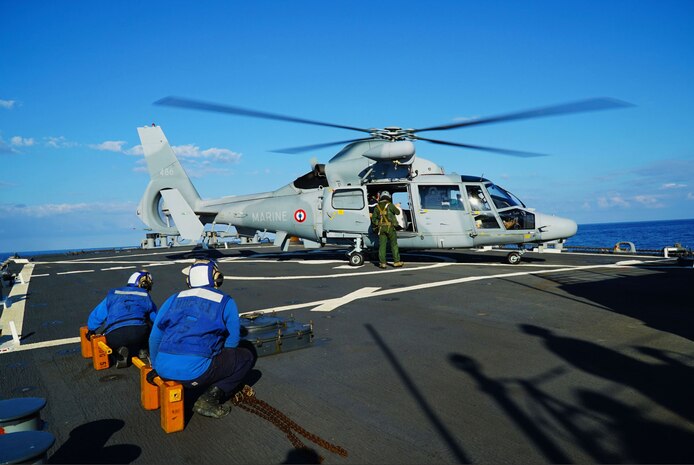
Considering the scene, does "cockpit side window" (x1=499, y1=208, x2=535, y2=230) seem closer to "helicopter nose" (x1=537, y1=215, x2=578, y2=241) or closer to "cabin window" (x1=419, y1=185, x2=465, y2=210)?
"helicopter nose" (x1=537, y1=215, x2=578, y2=241)

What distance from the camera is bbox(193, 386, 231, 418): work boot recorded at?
4094 millimetres

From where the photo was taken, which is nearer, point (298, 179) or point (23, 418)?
point (23, 418)

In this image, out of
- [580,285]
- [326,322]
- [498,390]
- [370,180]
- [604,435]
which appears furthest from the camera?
[370,180]

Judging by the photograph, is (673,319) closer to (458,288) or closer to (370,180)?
(458,288)

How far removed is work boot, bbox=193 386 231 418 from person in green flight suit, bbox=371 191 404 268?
37.4 ft

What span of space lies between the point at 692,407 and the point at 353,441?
120 inches

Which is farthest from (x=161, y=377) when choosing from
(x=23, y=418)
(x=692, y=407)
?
(x=692, y=407)

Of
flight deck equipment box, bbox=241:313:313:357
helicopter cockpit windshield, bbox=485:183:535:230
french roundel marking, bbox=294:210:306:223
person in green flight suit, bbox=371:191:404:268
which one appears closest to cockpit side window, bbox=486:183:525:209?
helicopter cockpit windshield, bbox=485:183:535:230

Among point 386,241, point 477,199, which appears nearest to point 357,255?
point 386,241

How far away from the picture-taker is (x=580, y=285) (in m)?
10.6

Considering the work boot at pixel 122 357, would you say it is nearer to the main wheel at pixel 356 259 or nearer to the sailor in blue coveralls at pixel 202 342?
the sailor in blue coveralls at pixel 202 342

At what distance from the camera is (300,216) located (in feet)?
56.2

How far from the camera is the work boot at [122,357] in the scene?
219 inches

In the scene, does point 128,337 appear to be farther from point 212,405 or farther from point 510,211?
point 510,211
